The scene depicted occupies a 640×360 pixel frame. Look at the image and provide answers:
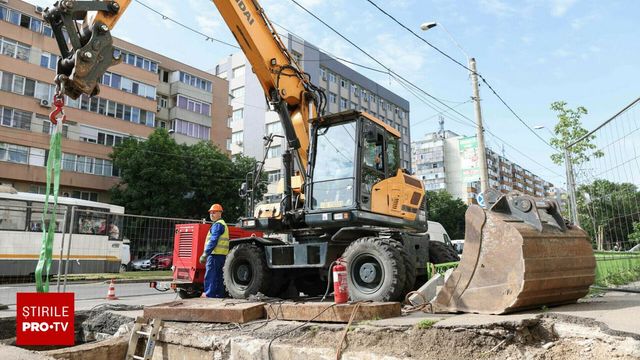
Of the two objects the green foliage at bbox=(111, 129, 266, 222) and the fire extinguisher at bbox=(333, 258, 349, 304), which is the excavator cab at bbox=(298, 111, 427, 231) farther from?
the green foliage at bbox=(111, 129, 266, 222)

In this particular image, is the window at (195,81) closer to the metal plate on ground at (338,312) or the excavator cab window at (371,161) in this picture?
the excavator cab window at (371,161)

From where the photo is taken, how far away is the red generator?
1071 cm

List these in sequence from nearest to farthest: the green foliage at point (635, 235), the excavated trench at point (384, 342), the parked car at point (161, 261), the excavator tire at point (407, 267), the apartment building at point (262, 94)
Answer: the excavated trench at point (384, 342), the excavator tire at point (407, 267), the green foliage at point (635, 235), the parked car at point (161, 261), the apartment building at point (262, 94)

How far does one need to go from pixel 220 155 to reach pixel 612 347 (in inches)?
1304

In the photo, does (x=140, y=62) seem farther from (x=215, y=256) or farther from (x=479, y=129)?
(x=215, y=256)

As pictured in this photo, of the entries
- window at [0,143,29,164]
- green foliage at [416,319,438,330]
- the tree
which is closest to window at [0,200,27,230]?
window at [0,143,29,164]

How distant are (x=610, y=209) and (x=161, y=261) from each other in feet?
40.3

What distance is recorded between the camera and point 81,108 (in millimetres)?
35000

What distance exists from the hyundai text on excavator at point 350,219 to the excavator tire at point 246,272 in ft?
0.05

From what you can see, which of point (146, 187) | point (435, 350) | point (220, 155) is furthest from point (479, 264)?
point (220, 155)

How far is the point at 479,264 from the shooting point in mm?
4883

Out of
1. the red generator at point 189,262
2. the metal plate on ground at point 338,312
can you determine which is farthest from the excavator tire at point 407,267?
the red generator at point 189,262

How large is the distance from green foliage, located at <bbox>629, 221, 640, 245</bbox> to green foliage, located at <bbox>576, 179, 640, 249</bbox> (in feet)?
0.06

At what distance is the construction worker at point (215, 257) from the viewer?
319 inches
